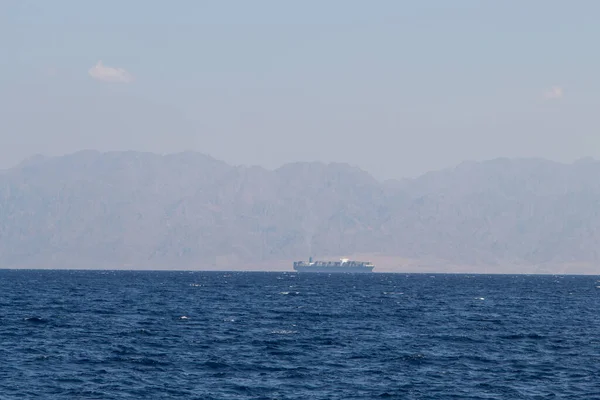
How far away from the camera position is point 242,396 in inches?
2136

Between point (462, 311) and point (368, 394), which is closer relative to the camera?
point (368, 394)

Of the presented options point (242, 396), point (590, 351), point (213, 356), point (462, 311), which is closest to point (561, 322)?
point (462, 311)

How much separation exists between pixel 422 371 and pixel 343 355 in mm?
8185

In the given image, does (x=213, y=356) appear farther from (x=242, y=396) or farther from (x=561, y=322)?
(x=561, y=322)

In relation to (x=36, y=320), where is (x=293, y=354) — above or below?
below

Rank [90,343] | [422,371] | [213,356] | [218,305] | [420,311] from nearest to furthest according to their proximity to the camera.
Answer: [422,371] → [213,356] → [90,343] → [420,311] → [218,305]

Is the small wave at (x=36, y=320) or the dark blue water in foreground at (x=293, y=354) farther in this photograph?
the small wave at (x=36, y=320)

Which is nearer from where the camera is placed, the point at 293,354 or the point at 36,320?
the point at 293,354

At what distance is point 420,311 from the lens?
4609 inches

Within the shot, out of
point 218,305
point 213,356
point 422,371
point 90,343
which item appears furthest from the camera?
point 218,305

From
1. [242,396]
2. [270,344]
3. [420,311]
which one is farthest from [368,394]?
[420,311]

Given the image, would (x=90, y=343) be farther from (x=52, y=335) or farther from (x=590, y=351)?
(x=590, y=351)

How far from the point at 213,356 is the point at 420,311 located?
53107mm

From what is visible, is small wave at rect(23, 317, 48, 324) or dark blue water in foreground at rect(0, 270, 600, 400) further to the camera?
small wave at rect(23, 317, 48, 324)
